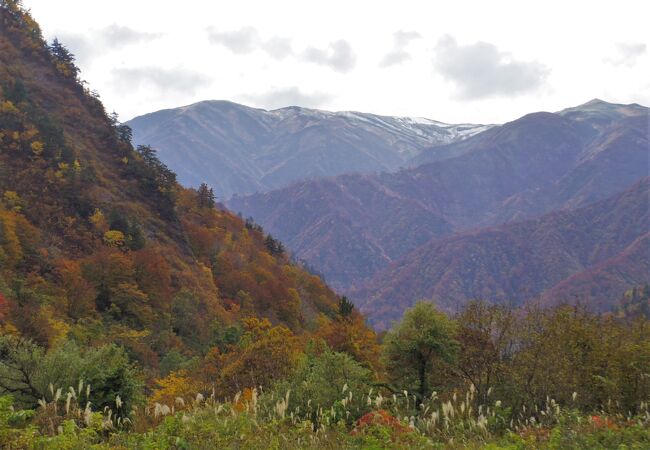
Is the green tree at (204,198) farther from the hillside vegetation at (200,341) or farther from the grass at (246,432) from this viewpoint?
the grass at (246,432)

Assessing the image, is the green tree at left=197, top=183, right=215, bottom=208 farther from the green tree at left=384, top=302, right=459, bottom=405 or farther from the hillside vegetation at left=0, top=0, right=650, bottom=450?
the green tree at left=384, top=302, right=459, bottom=405

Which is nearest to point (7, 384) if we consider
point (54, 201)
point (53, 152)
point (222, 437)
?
point (222, 437)

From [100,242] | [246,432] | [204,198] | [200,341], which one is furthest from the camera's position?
[204,198]

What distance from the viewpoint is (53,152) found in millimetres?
54750

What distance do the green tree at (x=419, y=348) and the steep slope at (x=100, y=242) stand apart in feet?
58.7

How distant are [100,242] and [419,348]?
126 feet

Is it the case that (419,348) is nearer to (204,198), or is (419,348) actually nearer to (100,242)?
(100,242)

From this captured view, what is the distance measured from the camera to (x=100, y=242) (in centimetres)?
4950

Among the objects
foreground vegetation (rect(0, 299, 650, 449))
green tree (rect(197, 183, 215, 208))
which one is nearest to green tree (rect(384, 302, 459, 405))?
foreground vegetation (rect(0, 299, 650, 449))

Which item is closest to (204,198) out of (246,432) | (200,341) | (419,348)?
(200,341)

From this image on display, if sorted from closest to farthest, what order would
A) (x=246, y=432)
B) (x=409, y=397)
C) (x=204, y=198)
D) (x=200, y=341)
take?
(x=246, y=432)
(x=409, y=397)
(x=200, y=341)
(x=204, y=198)

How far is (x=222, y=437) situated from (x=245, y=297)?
59.5 m

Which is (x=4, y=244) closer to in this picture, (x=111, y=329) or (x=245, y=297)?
(x=111, y=329)

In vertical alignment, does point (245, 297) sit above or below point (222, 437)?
below
